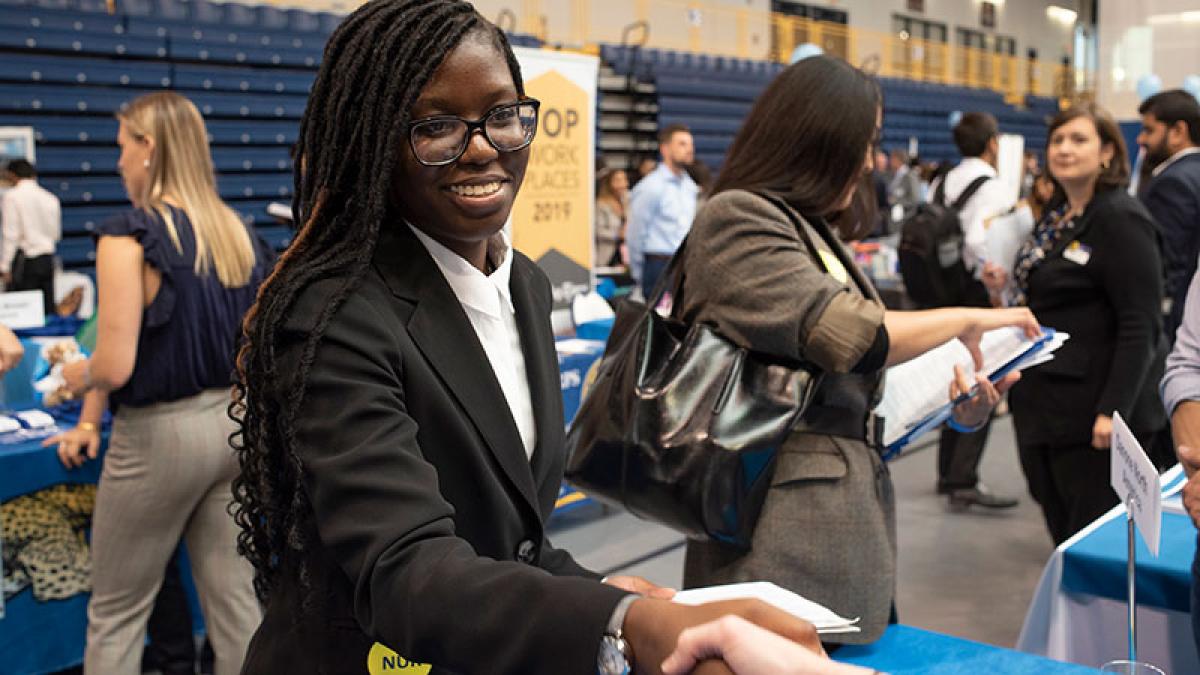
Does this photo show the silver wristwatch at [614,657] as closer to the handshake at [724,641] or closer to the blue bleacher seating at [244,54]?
the handshake at [724,641]

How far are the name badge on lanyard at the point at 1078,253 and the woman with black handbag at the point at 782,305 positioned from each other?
3.85ft

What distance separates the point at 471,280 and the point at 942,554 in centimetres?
396

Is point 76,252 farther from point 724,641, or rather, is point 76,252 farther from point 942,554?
point 724,641

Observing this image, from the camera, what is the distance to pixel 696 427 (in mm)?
1806

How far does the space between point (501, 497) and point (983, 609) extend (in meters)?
3.42

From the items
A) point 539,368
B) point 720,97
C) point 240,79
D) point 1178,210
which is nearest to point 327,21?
point 240,79

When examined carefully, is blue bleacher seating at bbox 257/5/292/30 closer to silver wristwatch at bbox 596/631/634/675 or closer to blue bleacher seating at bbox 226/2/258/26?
blue bleacher seating at bbox 226/2/258/26

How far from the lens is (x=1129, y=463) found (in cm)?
175

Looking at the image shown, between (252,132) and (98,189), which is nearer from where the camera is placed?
(98,189)

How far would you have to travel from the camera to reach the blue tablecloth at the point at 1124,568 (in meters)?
2.18

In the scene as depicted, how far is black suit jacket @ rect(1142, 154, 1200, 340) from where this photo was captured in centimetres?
416

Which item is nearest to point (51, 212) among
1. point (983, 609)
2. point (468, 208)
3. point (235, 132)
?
point (235, 132)

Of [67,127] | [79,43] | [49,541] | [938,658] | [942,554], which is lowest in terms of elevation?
[942,554]

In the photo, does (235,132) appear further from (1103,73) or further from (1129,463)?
(1129,463)
